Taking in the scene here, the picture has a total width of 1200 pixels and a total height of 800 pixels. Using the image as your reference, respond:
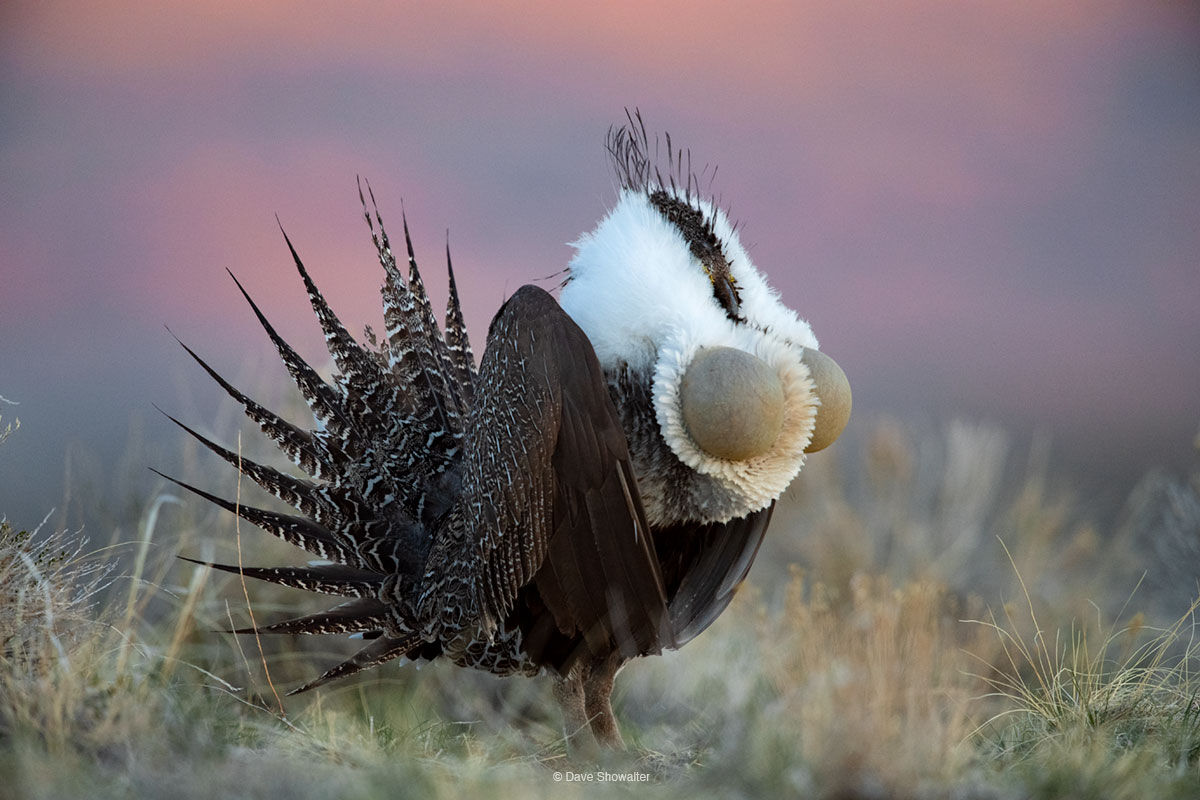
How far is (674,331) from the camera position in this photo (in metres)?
2.60

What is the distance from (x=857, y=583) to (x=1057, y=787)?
67cm

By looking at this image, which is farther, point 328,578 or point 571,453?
point 328,578

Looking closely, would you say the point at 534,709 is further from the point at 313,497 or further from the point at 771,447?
the point at 771,447

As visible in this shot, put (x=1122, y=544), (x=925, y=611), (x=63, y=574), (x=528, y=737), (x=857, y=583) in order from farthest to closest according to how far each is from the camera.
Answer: (x=1122, y=544)
(x=528, y=737)
(x=63, y=574)
(x=857, y=583)
(x=925, y=611)

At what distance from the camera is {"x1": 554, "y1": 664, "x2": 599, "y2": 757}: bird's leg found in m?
2.86

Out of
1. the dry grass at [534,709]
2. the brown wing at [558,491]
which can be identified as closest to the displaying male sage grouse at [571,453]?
the brown wing at [558,491]

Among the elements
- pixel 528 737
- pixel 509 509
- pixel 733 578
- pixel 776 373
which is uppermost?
pixel 776 373

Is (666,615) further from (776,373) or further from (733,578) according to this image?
(776,373)

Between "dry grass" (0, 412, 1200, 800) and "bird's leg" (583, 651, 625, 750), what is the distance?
10cm

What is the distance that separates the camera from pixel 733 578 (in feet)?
9.72

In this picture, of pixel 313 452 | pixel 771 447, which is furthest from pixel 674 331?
pixel 313 452

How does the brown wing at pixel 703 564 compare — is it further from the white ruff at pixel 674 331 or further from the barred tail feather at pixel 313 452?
the barred tail feather at pixel 313 452

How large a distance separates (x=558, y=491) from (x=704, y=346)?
1.67 feet

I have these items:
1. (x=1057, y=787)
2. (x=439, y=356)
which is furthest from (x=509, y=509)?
(x=1057, y=787)
